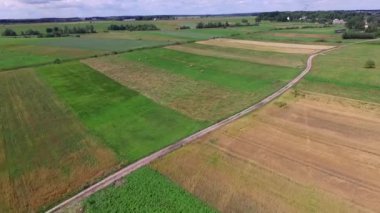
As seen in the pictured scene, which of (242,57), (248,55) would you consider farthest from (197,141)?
(248,55)

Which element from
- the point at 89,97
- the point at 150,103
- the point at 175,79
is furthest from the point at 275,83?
the point at 89,97

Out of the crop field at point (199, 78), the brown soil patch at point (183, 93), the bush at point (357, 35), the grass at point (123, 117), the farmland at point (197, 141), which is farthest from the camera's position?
the bush at point (357, 35)

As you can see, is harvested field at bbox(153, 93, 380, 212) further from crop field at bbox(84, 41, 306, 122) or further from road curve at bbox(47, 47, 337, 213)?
crop field at bbox(84, 41, 306, 122)

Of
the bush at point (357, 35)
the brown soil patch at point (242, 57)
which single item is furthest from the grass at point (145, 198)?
the bush at point (357, 35)

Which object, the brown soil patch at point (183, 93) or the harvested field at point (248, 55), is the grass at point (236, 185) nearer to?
the brown soil patch at point (183, 93)

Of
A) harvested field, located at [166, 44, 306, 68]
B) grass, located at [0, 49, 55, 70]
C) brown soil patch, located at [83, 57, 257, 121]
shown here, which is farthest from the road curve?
grass, located at [0, 49, 55, 70]

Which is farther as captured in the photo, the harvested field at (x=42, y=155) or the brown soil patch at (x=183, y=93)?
the brown soil patch at (x=183, y=93)

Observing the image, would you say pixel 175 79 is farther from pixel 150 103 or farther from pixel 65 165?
pixel 65 165
